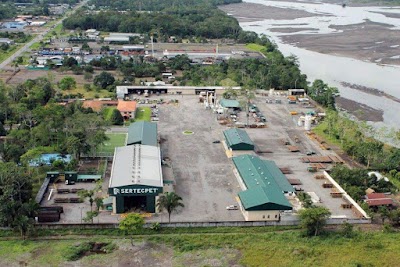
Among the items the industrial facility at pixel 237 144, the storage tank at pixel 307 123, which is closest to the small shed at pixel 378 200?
the industrial facility at pixel 237 144

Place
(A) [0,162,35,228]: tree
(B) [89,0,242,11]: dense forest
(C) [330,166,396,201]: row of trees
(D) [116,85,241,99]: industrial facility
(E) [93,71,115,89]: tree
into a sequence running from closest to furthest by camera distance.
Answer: (A) [0,162,35,228]: tree < (C) [330,166,396,201]: row of trees < (D) [116,85,241,99]: industrial facility < (E) [93,71,115,89]: tree < (B) [89,0,242,11]: dense forest

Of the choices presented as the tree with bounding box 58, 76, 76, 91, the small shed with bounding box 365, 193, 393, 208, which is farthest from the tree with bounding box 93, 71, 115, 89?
the small shed with bounding box 365, 193, 393, 208

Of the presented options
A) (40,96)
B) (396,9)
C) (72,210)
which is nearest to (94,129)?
(72,210)

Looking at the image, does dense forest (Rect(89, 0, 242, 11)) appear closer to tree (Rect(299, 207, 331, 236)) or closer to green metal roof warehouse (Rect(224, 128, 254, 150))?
green metal roof warehouse (Rect(224, 128, 254, 150))

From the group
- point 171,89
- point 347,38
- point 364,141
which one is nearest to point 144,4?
point 347,38

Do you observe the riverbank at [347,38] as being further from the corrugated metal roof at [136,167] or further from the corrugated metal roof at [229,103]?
the corrugated metal roof at [136,167]

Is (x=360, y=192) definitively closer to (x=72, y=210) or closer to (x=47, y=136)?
(x=72, y=210)
